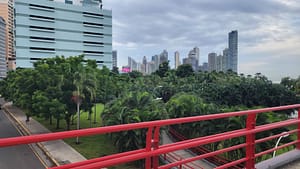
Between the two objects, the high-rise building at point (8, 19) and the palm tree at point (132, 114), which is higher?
the high-rise building at point (8, 19)

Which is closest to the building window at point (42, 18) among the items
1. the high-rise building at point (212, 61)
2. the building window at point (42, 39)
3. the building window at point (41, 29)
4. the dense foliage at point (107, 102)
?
the building window at point (41, 29)

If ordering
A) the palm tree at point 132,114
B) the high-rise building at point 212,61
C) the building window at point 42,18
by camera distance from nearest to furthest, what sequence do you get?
the palm tree at point 132,114, the building window at point 42,18, the high-rise building at point 212,61

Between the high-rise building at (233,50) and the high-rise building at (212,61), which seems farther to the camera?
the high-rise building at (212,61)

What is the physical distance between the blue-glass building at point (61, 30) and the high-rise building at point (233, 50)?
127 feet

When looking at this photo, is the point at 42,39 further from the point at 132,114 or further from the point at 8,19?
the point at 132,114

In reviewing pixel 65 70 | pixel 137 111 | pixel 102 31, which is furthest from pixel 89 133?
pixel 102 31

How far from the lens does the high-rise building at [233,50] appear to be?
255 ft

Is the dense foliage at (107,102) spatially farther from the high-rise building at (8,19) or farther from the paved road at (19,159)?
the high-rise building at (8,19)

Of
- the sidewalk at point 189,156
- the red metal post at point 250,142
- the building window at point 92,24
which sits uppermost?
the building window at point 92,24

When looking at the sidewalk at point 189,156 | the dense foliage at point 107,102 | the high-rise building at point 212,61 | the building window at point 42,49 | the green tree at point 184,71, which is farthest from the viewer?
the high-rise building at point 212,61

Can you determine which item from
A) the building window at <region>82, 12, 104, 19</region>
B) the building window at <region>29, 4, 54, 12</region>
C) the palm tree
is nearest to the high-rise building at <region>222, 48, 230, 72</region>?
the building window at <region>82, 12, 104, 19</region>

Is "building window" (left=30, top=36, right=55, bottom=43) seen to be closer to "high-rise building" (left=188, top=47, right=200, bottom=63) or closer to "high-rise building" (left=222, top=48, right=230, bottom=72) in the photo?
"high-rise building" (left=222, top=48, right=230, bottom=72)

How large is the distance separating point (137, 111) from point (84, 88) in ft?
18.6

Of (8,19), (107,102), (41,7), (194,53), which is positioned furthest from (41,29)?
(107,102)
